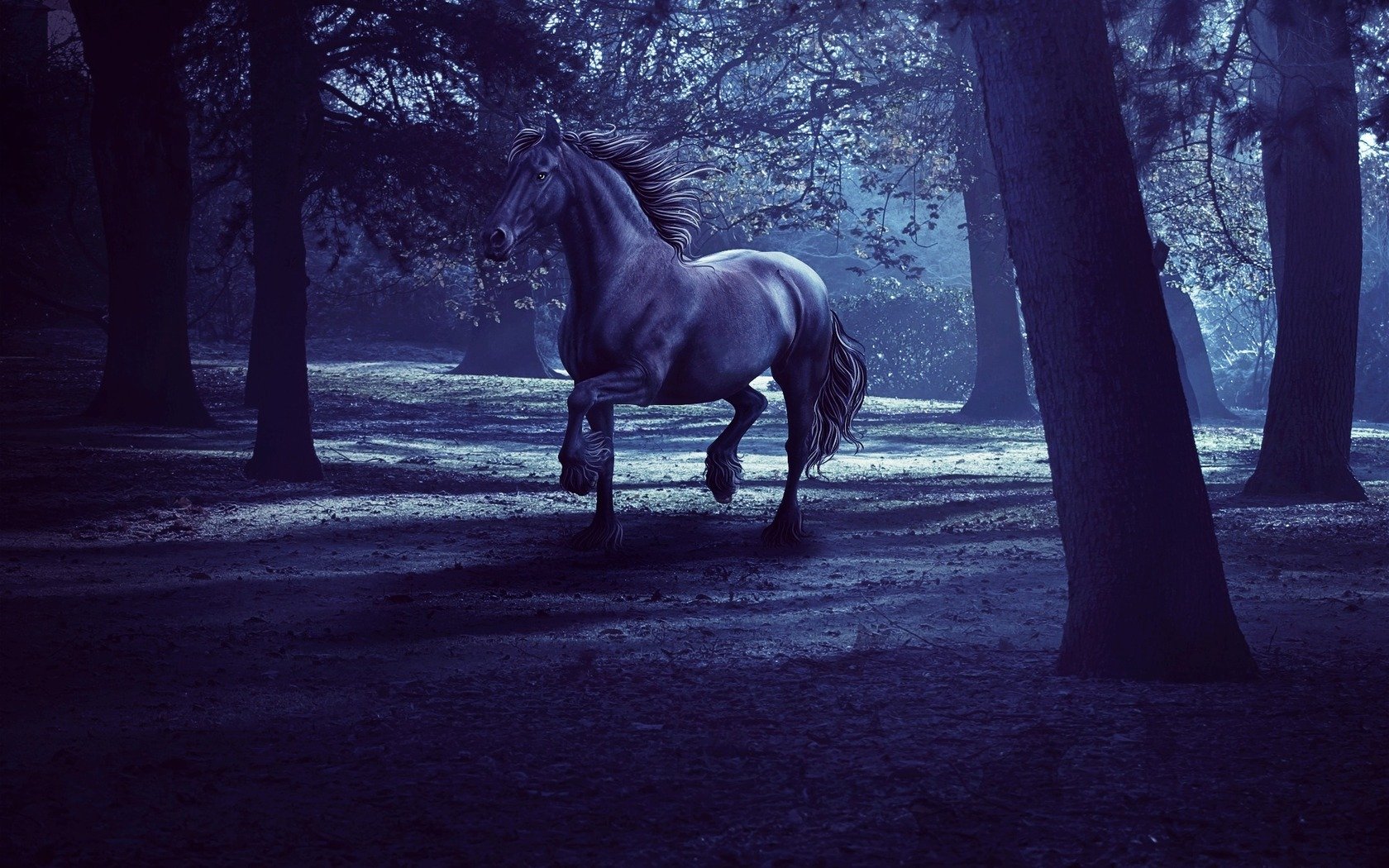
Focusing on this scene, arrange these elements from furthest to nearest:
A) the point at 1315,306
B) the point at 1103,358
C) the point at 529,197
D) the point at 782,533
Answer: the point at 1315,306 < the point at 782,533 < the point at 529,197 < the point at 1103,358

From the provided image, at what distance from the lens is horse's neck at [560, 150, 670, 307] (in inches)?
364

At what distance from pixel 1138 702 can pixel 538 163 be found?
5.12 meters

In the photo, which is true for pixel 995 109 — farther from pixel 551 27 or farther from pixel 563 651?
pixel 551 27

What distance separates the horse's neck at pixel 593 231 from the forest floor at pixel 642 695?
1881mm

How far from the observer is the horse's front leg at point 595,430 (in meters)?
8.73

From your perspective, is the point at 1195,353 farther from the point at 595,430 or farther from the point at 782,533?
the point at 595,430

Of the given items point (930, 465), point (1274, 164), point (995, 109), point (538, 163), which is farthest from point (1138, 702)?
point (930, 465)

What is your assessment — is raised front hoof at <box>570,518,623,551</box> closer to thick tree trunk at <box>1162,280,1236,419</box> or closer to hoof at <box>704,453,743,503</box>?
hoof at <box>704,453,743,503</box>

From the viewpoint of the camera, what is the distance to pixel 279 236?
13.4 meters

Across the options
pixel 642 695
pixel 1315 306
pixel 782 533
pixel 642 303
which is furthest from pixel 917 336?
pixel 642 695

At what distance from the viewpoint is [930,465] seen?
17984 millimetres

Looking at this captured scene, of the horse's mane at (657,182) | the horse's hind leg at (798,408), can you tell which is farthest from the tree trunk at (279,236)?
the horse's hind leg at (798,408)

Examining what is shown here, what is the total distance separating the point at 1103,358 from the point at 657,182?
14.9 ft

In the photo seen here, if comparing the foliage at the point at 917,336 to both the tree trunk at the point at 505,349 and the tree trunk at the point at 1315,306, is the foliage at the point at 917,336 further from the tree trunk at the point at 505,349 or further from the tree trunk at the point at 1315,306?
the tree trunk at the point at 1315,306
